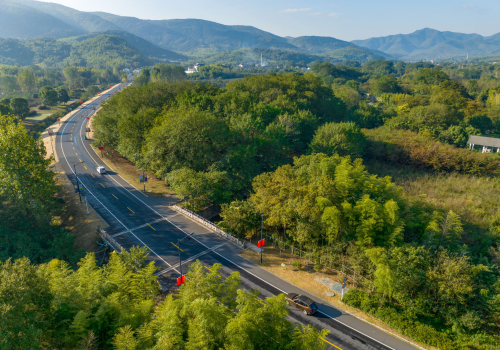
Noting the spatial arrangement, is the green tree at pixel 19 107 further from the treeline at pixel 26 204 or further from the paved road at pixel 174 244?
the treeline at pixel 26 204

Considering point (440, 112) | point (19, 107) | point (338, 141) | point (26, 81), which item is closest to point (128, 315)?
point (338, 141)

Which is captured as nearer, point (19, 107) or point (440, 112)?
point (440, 112)

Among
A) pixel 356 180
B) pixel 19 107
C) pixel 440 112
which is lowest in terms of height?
pixel 356 180

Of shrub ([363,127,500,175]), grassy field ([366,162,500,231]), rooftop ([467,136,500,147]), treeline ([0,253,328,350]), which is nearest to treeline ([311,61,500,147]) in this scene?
rooftop ([467,136,500,147])

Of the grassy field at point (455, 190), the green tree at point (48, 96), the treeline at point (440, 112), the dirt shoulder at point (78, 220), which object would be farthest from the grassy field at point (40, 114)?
the treeline at point (440, 112)

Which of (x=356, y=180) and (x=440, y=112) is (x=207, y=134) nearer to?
(x=356, y=180)

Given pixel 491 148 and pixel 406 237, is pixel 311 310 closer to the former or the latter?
pixel 406 237

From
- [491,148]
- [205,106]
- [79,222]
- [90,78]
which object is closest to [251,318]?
[79,222]

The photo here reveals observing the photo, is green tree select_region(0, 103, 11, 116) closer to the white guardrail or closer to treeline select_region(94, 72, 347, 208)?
treeline select_region(94, 72, 347, 208)
